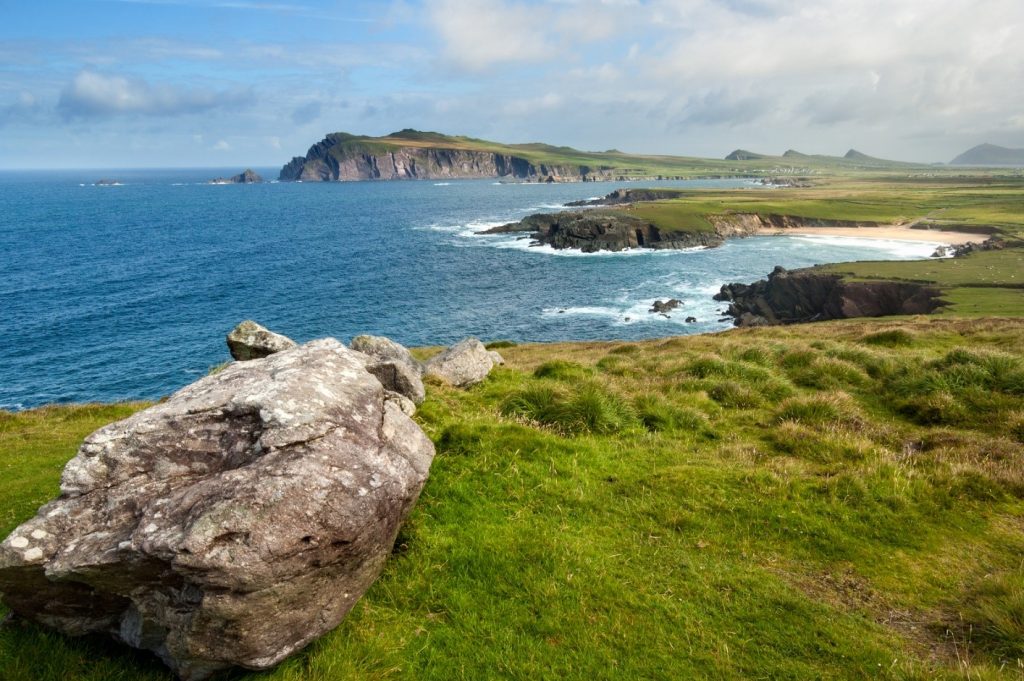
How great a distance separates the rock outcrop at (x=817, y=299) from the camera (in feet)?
207

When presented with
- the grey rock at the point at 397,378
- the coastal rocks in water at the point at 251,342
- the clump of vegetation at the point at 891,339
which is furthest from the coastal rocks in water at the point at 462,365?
the clump of vegetation at the point at 891,339

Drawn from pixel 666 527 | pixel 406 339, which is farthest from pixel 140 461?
pixel 406 339

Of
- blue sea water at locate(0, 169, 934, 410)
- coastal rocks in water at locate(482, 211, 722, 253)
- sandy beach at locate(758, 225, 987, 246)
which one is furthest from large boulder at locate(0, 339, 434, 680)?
sandy beach at locate(758, 225, 987, 246)

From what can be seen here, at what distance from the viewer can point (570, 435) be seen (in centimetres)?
1373

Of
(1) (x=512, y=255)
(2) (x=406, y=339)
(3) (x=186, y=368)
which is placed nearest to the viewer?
(3) (x=186, y=368)

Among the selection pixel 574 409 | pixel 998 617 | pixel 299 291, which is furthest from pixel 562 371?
pixel 299 291

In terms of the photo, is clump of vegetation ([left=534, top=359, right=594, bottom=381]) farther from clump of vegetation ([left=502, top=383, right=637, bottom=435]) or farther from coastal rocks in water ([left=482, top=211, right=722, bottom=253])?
coastal rocks in water ([left=482, top=211, right=722, bottom=253])

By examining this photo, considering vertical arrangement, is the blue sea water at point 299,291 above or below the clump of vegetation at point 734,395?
below

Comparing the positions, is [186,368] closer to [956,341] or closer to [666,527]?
[666,527]

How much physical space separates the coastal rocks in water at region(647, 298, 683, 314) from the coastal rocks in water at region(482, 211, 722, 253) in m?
49.7

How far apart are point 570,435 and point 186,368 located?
55.9 metres

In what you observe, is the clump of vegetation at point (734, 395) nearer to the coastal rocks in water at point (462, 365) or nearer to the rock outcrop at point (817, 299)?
the coastal rocks in water at point (462, 365)

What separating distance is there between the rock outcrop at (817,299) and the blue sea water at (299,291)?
4429 mm

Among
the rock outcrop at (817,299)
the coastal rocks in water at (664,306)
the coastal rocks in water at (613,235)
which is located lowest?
the coastal rocks in water at (664,306)
